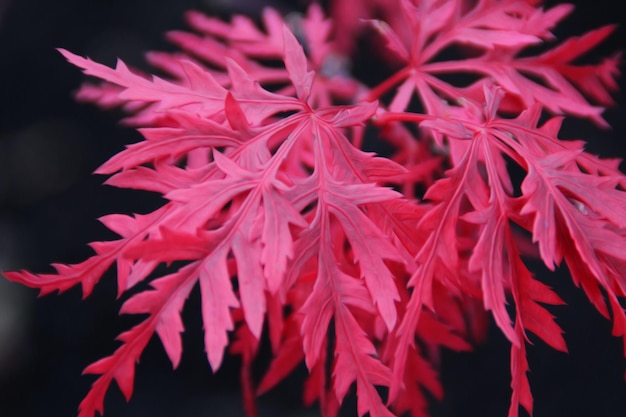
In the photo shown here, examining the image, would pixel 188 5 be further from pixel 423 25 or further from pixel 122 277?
pixel 122 277

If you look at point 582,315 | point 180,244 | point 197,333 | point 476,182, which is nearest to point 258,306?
point 180,244

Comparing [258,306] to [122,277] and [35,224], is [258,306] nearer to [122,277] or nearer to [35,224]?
[122,277]

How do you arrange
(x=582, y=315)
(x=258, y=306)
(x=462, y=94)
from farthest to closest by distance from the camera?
(x=582, y=315), (x=462, y=94), (x=258, y=306)

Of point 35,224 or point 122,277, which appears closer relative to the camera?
point 122,277

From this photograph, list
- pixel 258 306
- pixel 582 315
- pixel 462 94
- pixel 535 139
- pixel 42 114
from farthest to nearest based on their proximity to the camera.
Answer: pixel 42 114 → pixel 582 315 → pixel 462 94 → pixel 535 139 → pixel 258 306

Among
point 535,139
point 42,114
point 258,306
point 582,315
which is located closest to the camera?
point 258,306

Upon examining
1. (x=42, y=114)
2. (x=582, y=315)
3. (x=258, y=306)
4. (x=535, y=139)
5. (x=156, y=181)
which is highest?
(x=42, y=114)

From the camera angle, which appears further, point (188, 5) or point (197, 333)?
point (188, 5)

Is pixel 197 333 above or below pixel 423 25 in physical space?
below

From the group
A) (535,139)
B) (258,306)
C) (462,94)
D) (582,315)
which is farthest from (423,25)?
(582,315)
